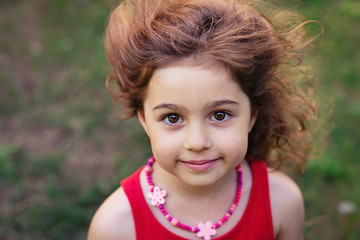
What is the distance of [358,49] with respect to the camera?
4.13 m

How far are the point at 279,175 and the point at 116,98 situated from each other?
3.04 feet

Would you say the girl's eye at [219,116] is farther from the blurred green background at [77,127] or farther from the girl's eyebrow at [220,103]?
the blurred green background at [77,127]

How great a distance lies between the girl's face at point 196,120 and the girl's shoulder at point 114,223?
37 centimetres

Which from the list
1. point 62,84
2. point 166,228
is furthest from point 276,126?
point 62,84

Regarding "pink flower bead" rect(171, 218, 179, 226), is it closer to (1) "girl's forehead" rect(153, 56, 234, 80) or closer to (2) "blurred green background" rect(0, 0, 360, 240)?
(1) "girl's forehead" rect(153, 56, 234, 80)

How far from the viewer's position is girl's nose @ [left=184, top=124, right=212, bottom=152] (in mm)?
1539

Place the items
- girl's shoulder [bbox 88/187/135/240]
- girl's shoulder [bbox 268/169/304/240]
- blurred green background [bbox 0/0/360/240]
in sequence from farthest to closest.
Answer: blurred green background [bbox 0/0/360/240] < girl's shoulder [bbox 268/169/304/240] < girl's shoulder [bbox 88/187/135/240]

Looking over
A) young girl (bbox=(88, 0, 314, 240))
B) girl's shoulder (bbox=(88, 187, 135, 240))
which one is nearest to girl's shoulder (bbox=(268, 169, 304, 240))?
young girl (bbox=(88, 0, 314, 240))

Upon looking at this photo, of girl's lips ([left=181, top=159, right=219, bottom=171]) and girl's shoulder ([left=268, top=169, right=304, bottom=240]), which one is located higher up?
girl's lips ([left=181, top=159, right=219, bottom=171])

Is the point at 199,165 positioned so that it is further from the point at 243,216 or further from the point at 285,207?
the point at 285,207

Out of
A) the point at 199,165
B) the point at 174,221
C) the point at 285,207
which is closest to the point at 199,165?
the point at 199,165

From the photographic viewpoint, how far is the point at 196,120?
156cm

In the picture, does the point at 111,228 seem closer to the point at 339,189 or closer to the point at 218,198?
the point at 218,198

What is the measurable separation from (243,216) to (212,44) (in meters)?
0.85
